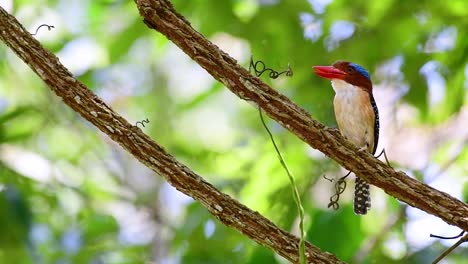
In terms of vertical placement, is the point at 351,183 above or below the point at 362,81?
above

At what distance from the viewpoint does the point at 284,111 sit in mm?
1731

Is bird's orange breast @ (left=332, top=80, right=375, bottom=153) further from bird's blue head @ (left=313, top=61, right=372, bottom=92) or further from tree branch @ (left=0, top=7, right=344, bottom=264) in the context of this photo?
tree branch @ (left=0, top=7, right=344, bottom=264)

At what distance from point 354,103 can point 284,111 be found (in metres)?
0.68

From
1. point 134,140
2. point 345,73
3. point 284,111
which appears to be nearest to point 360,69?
point 345,73

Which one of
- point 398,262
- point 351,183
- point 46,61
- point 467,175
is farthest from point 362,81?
point 351,183

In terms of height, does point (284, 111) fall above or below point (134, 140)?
above

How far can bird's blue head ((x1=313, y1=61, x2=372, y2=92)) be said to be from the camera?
2.24 m

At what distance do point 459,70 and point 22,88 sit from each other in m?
2.04

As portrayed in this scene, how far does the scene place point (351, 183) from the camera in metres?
4.14

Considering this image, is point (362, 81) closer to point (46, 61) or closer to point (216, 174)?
point (46, 61)

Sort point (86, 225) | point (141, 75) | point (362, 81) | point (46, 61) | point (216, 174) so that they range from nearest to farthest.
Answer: point (46, 61)
point (362, 81)
point (86, 225)
point (216, 174)
point (141, 75)

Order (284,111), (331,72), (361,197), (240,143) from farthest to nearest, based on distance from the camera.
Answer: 1. (240,143)
2. (361,197)
3. (331,72)
4. (284,111)

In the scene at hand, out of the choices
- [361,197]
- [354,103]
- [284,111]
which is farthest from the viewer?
[361,197]

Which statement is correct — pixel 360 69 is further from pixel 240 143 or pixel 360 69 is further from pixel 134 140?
pixel 240 143
